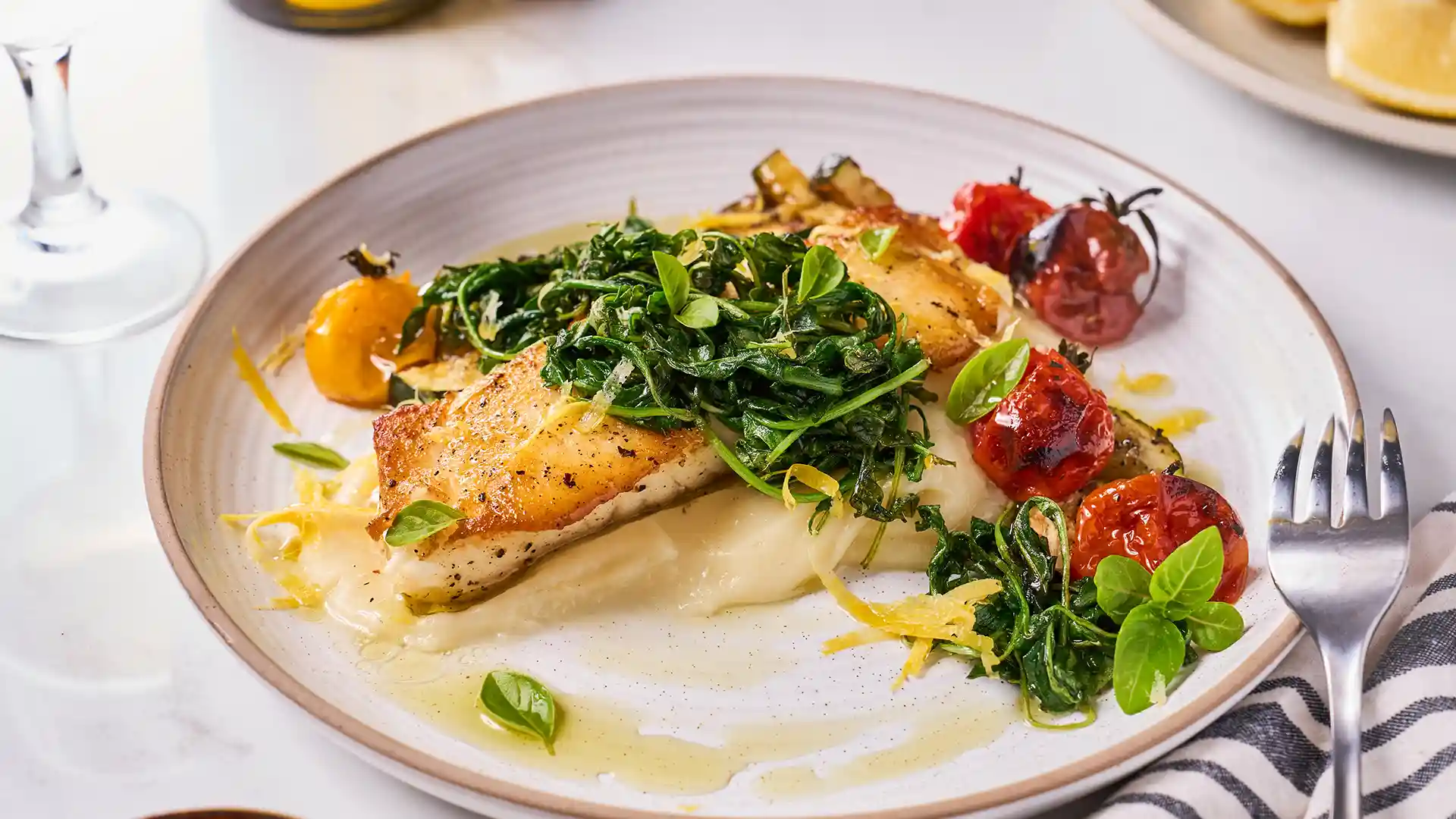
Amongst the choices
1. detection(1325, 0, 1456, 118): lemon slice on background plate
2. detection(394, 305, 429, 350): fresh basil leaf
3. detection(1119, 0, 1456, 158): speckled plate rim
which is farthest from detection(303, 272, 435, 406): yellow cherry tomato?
detection(1325, 0, 1456, 118): lemon slice on background plate

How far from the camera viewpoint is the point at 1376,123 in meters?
3.92

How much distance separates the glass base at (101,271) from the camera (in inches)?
149

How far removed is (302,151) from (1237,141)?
10.4ft

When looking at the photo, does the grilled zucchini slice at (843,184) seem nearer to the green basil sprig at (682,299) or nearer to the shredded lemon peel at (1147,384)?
the shredded lemon peel at (1147,384)

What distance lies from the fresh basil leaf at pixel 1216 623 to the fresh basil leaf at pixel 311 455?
77.4 inches

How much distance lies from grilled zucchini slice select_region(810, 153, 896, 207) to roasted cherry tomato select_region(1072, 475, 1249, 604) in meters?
1.29

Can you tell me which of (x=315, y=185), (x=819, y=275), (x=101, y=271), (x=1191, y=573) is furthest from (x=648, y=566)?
(x=101, y=271)

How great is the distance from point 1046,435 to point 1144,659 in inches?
23.6

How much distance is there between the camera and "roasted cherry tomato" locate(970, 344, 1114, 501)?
2.97 m

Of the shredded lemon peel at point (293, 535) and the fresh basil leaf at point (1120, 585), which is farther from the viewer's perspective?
the shredded lemon peel at point (293, 535)

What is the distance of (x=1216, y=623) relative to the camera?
2.61m

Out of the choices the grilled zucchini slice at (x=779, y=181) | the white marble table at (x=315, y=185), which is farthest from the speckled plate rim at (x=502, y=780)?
the grilled zucchini slice at (x=779, y=181)

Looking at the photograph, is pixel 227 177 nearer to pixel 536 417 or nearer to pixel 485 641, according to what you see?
pixel 536 417

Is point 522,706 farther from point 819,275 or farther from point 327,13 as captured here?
point 327,13
